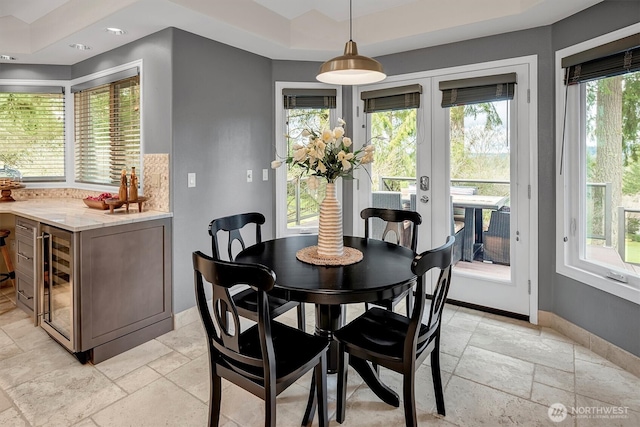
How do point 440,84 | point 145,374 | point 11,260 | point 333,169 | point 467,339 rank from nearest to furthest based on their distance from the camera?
point 333,169, point 145,374, point 467,339, point 440,84, point 11,260

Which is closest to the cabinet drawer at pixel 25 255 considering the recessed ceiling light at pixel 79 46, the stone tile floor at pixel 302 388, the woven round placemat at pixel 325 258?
the stone tile floor at pixel 302 388

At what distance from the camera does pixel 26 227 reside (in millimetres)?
3055

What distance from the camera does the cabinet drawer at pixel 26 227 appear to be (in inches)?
116

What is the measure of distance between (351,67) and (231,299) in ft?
4.44

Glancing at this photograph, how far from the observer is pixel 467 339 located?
2.87m

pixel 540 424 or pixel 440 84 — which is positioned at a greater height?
pixel 440 84

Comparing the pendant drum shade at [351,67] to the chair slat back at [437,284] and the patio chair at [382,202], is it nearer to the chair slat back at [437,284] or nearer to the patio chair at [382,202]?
the chair slat back at [437,284]

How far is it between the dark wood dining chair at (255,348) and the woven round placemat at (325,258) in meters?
0.41

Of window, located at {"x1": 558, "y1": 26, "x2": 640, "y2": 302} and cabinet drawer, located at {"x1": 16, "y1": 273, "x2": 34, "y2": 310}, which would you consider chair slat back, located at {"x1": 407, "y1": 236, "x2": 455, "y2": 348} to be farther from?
cabinet drawer, located at {"x1": 16, "y1": 273, "x2": 34, "y2": 310}

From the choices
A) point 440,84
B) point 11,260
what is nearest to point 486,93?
point 440,84

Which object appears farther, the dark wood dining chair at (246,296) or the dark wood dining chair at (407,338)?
the dark wood dining chair at (246,296)

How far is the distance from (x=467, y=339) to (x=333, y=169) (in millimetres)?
1763

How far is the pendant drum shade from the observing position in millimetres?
2055

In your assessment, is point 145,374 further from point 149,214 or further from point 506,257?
point 506,257
